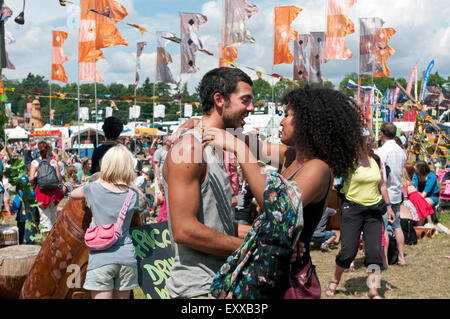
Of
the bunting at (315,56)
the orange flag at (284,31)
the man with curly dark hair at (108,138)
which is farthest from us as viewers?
the bunting at (315,56)

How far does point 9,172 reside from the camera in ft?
15.5

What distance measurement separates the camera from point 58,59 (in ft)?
65.8

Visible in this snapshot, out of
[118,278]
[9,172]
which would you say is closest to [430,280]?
[118,278]

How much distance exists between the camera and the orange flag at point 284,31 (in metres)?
17.7

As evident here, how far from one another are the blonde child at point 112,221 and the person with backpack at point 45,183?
424cm

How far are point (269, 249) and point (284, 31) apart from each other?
17.0 metres

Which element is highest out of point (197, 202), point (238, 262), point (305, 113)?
point (305, 113)

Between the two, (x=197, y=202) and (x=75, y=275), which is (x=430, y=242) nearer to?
(x=75, y=275)

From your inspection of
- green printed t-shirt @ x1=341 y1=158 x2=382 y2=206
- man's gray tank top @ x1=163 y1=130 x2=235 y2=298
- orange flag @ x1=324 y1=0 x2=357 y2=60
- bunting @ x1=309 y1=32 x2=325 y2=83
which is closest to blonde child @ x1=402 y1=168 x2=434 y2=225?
green printed t-shirt @ x1=341 y1=158 x2=382 y2=206

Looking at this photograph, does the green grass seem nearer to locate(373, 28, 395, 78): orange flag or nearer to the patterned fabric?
the patterned fabric

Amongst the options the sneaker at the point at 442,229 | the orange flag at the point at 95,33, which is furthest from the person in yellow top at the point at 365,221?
the orange flag at the point at 95,33

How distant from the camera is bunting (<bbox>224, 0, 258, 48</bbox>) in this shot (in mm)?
12406

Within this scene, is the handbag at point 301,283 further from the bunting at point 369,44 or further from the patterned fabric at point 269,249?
the bunting at point 369,44
